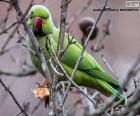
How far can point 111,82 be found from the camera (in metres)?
3.28

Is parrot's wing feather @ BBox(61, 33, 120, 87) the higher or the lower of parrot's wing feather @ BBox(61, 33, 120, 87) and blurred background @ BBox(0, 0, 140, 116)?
the higher

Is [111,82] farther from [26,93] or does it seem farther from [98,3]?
[98,3]

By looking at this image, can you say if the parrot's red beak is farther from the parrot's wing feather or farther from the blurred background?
the blurred background

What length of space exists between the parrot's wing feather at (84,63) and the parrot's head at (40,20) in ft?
0.63

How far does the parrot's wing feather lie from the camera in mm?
3309

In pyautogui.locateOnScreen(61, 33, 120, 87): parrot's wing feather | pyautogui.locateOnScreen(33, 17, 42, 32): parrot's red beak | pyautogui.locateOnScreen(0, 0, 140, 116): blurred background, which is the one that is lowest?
pyautogui.locateOnScreen(0, 0, 140, 116): blurred background

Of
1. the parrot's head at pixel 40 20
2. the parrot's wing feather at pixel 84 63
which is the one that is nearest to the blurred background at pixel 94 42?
the parrot's wing feather at pixel 84 63

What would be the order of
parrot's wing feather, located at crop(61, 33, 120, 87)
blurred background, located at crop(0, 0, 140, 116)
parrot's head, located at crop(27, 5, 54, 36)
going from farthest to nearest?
blurred background, located at crop(0, 0, 140, 116)
parrot's wing feather, located at crop(61, 33, 120, 87)
parrot's head, located at crop(27, 5, 54, 36)

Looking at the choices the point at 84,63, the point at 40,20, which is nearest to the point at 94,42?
the point at 84,63

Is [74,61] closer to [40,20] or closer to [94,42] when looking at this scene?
[40,20]

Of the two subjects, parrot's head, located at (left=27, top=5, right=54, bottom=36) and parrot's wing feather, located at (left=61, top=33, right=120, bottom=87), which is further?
Result: parrot's wing feather, located at (left=61, top=33, right=120, bottom=87)

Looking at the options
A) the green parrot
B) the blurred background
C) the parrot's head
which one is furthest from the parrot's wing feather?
the blurred background

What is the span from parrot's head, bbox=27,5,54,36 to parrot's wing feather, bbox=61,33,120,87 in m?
0.19

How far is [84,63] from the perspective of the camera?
3387 millimetres
